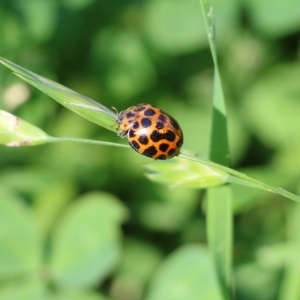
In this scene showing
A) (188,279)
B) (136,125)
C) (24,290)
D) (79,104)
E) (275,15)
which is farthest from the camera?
(275,15)

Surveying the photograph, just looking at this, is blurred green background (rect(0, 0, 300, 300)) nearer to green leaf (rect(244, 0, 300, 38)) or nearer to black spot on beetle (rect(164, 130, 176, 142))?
green leaf (rect(244, 0, 300, 38))

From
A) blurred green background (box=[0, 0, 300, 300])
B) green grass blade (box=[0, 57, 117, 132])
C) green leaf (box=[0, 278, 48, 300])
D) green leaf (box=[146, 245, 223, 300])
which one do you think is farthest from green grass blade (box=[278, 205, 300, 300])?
green grass blade (box=[0, 57, 117, 132])

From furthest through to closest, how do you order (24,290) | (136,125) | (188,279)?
(24,290)
(188,279)
(136,125)

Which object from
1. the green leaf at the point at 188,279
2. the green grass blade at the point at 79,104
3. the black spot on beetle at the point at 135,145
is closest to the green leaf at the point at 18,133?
the green grass blade at the point at 79,104

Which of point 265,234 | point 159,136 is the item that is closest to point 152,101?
point 265,234

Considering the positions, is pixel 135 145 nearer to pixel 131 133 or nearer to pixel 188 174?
pixel 131 133

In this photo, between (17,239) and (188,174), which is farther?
(17,239)

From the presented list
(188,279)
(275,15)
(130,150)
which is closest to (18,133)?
(188,279)
